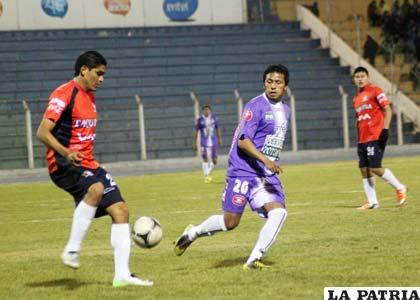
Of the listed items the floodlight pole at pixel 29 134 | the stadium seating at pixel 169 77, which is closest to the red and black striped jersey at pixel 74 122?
the floodlight pole at pixel 29 134

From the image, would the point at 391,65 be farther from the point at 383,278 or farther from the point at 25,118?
the point at 383,278

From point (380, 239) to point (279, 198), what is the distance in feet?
7.58

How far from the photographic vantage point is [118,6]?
43.6m

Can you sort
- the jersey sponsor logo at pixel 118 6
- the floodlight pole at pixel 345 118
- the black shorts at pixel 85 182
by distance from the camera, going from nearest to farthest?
the black shorts at pixel 85 182 → the floodlight pole at pixel 345 118 → the jersey sponsor logo at pixel 118 6

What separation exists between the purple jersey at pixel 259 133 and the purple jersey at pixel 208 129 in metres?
20.5

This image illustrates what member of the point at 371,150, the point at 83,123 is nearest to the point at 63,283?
the point at 83,123

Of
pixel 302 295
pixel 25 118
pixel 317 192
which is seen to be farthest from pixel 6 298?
pixel 25 118

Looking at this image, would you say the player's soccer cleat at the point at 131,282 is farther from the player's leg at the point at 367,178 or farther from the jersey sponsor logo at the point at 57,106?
the player's leg at the point at 367,178

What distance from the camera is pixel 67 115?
9.62 meters

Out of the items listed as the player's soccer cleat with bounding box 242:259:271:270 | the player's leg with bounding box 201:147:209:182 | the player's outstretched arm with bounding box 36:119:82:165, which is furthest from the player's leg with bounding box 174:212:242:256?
the player's leg with bounding box 201:147:209:182

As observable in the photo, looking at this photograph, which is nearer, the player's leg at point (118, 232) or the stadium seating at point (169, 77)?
the player's leg at point (118, 232)

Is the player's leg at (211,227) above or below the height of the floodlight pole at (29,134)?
above

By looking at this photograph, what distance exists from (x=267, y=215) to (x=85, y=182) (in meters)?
1.95

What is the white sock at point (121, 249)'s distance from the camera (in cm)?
941
